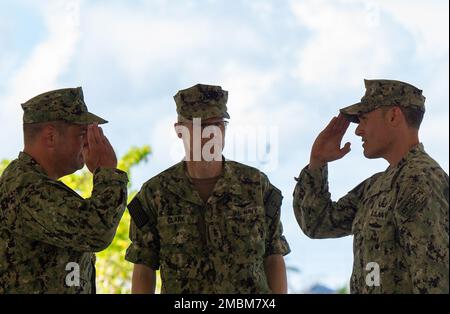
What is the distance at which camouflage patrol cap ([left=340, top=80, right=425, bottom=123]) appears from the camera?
5664 mm

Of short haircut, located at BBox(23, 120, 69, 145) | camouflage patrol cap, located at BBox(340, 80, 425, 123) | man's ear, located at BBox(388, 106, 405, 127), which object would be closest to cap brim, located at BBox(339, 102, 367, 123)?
camouflage patrol cap, located at BBox(340, 80, 425, 123)

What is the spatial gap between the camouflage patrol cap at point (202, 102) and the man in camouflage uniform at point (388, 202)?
2.13 ft

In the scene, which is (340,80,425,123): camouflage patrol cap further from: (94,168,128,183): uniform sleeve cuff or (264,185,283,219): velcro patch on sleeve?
(94,168,128,183): uniform sleeve cuff

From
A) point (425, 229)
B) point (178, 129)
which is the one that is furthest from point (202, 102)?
point (425, 229)

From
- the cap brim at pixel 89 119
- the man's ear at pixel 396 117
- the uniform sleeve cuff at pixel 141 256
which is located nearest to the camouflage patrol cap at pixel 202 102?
the cap brim at pixel 89 119

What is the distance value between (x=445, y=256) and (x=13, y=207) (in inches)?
91.7

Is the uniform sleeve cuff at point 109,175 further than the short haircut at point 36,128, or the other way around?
the short haircut at point 36,128

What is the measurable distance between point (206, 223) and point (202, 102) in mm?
708

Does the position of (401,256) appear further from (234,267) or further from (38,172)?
(38,172)

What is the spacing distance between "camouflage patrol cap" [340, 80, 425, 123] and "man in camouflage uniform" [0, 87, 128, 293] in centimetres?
146

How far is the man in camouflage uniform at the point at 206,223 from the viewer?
5.57 m

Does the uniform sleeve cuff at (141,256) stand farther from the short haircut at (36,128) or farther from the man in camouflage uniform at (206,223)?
the short haircut at (36,128)

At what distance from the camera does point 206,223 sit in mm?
5676
